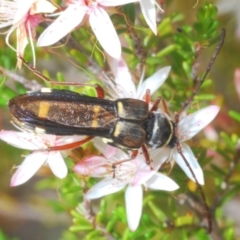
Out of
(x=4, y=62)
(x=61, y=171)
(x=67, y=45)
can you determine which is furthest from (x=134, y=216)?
(x=4, y=62)

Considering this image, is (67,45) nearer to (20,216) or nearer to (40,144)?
(40,144)

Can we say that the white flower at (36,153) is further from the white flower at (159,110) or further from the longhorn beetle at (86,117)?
the white flower at (159,110)

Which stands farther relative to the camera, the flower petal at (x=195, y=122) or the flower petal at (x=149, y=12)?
the flower petal at (x=195, y=122)

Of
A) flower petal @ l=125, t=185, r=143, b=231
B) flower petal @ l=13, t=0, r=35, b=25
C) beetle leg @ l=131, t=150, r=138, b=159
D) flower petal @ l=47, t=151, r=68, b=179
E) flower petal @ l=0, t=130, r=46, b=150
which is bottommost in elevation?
flower petal @ l=125, t=185, r=143, b=231

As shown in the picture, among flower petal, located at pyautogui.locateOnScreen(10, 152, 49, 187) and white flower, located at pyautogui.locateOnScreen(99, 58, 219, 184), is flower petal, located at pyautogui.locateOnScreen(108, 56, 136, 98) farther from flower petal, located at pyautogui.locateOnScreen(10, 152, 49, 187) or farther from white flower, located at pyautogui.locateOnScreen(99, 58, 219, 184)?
flower petal, located at pyautogui.locateOnScreen(10, 152, 49, 187)

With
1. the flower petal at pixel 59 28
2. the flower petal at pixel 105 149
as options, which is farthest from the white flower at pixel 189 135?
the flower petal at pixel 59 28

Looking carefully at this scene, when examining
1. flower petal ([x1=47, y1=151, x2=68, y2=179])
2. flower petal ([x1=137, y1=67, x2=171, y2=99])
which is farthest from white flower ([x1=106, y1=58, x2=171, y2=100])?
flower petal ([x1=47, y1=151, x2=68, y2=179])
